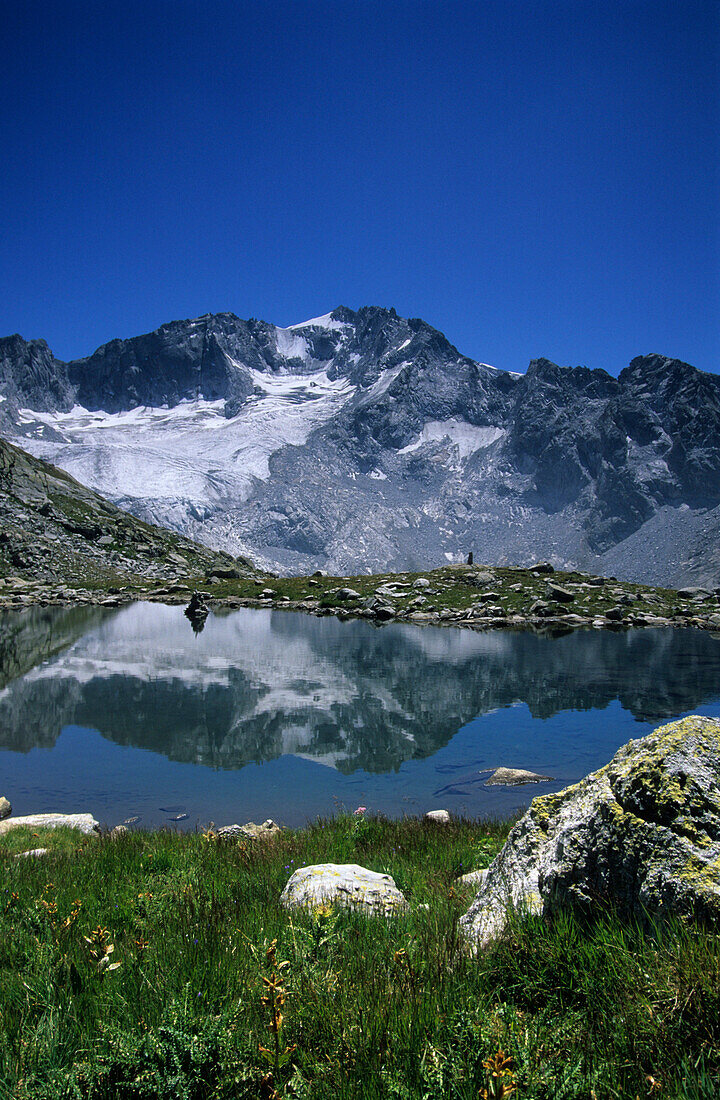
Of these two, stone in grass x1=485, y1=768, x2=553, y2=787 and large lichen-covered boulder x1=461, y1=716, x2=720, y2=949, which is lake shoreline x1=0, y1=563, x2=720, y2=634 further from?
large lichen-covered boulder x1=461, y1=716, x2=720, y2=949

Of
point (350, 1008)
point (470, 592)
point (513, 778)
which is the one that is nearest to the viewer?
point (350, 1008)

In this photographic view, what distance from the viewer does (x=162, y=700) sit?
2377 cm

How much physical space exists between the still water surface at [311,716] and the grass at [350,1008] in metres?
8.69

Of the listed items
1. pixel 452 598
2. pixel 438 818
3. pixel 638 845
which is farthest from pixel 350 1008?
pixel 452 598

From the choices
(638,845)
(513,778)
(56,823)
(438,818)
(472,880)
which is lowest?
(513,778)

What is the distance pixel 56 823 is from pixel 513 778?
10505mm

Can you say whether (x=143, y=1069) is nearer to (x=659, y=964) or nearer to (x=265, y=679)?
(x=659, y=964)

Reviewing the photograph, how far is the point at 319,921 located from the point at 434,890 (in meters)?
2.55

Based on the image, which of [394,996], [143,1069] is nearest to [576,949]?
[394,996]

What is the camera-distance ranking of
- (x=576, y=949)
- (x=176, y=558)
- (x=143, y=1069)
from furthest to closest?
(x=176, y=558) < (x=576, y=949) < (x=143, y=1069)

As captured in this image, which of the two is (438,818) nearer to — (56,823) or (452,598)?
(56,823)

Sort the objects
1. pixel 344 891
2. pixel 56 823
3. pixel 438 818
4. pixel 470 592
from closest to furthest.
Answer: pixel 344 891 → pixel 56 823 → pixel 438 818 → pixel 470 592

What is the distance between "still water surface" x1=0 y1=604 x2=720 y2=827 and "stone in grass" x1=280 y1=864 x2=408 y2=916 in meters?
6.79

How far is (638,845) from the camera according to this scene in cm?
→ 387
